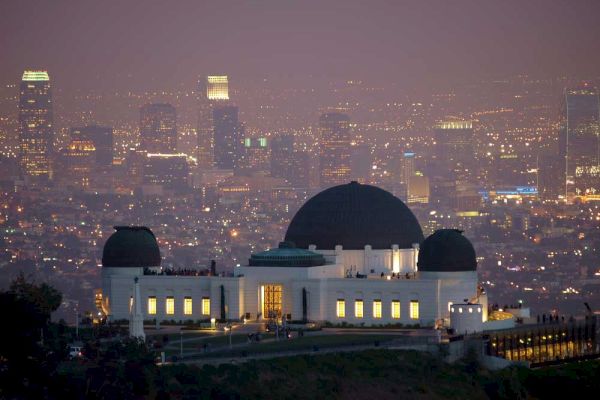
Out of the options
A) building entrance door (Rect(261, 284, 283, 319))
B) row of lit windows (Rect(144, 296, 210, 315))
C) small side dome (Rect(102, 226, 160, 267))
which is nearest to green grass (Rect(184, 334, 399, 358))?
building entrance door (Rect(261, 284, 283, 319))

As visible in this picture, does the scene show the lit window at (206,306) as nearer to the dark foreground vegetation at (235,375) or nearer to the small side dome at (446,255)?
the dark foreground vegetation at (235,375)

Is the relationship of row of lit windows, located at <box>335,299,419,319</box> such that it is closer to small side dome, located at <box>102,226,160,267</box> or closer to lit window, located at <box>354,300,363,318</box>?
lit window, located at <box>354,300,363,318</box>

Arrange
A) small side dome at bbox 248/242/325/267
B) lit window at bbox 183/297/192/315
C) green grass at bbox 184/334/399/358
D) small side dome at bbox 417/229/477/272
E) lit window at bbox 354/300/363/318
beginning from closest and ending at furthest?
green grass at bbox 184/334/399/358 < small side dome at bbox 417/229/477/272 < lit window at bbox 354/300/363/318 < small side dome at bbox 248/242/325/267 < lit window at bbox 183/297/192/315

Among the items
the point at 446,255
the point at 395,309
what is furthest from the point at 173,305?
the point at 446,255

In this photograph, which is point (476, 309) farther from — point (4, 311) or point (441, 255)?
point (4, 311)

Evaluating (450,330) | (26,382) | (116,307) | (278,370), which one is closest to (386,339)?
(450,330)

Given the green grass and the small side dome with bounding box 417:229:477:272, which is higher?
Result: the small side dome with bounding box 417:229:477:272
